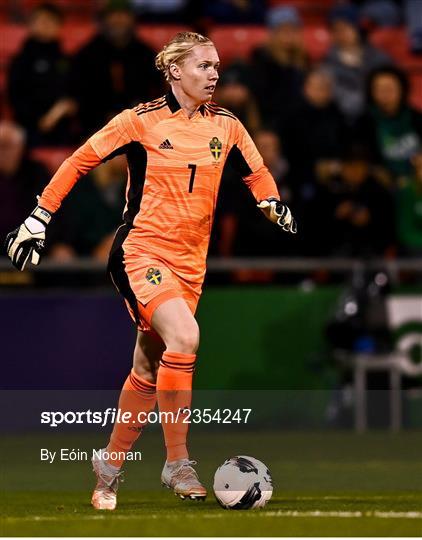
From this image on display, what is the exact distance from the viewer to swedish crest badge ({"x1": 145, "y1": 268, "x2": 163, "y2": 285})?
7156 mm

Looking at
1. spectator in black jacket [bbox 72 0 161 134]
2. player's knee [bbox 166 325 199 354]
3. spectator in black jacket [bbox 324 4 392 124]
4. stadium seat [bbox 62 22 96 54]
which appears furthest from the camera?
stadium seat [bbox 62 22 96 54]

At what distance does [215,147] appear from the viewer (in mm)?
7305

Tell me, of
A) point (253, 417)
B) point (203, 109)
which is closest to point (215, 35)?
point (253, 417)

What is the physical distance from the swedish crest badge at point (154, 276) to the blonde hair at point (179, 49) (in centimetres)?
91

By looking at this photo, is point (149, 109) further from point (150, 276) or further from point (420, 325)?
point (420, 325)

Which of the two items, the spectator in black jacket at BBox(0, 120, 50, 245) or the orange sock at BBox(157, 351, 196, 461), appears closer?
the orange sock at BBox(157, 351, 196, 461)

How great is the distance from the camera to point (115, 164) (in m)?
12.0

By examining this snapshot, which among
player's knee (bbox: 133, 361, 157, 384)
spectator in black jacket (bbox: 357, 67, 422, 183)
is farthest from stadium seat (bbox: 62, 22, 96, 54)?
player's knee (bbox: 133, 361, 157, 384)

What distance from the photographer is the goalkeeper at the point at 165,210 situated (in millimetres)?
7094

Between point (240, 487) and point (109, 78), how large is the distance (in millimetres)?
6570

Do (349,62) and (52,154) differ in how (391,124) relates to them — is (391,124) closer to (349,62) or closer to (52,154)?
(349,62)

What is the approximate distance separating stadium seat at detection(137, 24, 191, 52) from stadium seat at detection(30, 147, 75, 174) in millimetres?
2076

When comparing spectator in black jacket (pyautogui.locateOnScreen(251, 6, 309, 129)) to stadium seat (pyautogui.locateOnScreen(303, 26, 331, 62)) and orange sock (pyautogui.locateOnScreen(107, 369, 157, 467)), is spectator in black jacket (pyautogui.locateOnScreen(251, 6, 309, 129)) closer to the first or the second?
stadium seat (pyautogui.locateOnScreen(303, 26, 331, 62))

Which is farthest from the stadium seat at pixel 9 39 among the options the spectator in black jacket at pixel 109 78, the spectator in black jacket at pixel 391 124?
the spectator in black jacket at pixel 391 124
